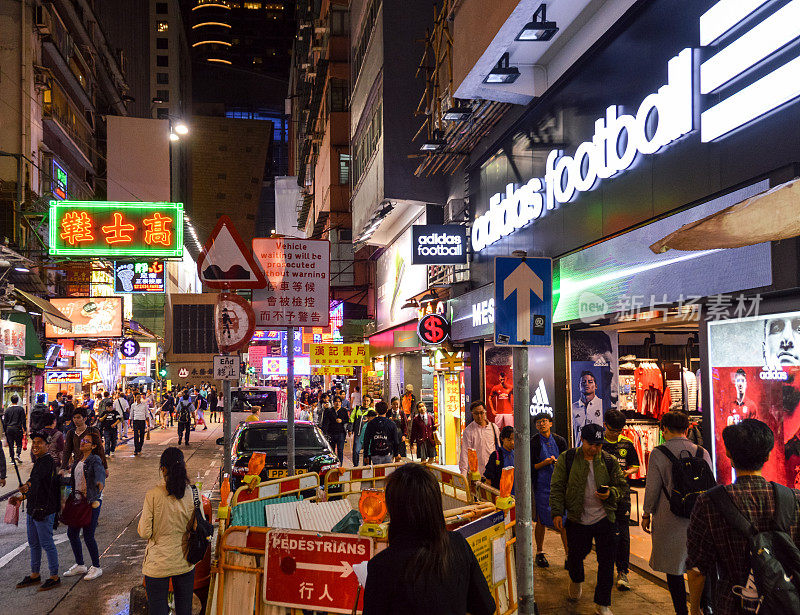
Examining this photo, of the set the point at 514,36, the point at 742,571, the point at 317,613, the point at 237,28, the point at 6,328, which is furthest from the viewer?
the point at 237,28

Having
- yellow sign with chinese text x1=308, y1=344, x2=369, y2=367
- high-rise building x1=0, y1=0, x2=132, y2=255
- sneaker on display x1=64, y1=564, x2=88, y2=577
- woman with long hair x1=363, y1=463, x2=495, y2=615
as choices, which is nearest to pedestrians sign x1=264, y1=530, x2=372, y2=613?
woman with long hair x1=363, y1=463, x2=495, y2=615

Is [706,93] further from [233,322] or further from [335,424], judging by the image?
[335,424]

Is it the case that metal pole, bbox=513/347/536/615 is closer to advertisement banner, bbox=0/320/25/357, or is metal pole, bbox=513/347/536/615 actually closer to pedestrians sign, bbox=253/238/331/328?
pedestrians sign, bbox=253/238/331/328

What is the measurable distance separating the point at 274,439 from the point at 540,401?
5.11m

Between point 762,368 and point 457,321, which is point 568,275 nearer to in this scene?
point 762,368

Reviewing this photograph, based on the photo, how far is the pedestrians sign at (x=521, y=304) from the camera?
224 inches

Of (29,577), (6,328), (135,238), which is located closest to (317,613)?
(29,577)

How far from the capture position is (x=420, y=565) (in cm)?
291

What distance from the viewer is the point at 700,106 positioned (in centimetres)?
765

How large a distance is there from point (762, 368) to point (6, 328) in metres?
17.1

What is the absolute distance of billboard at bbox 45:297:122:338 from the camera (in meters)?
25.8

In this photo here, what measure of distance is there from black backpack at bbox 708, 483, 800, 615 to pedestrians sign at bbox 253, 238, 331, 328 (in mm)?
6492

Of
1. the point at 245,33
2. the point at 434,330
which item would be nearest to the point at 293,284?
the point at 434,330

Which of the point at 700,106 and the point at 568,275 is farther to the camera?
the point at 568,275
